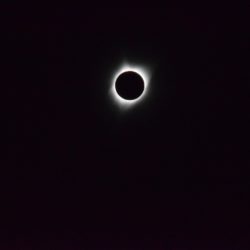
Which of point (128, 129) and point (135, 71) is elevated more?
point (135, 71)

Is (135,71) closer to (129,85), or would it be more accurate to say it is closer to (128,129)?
(129,85)

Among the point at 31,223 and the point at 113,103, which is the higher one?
the point at 113,103

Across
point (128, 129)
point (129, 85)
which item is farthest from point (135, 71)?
point (128, 129)

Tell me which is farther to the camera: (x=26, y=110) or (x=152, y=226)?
(x=152, y=226)

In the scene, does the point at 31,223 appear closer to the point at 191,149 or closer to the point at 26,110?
the point at 26,110

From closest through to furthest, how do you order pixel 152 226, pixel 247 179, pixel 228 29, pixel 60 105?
pixel 228 29 < pixel 60 105 < pixel 247 179 < pixel 152 226

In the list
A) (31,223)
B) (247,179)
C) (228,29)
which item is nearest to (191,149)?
(247,179)
